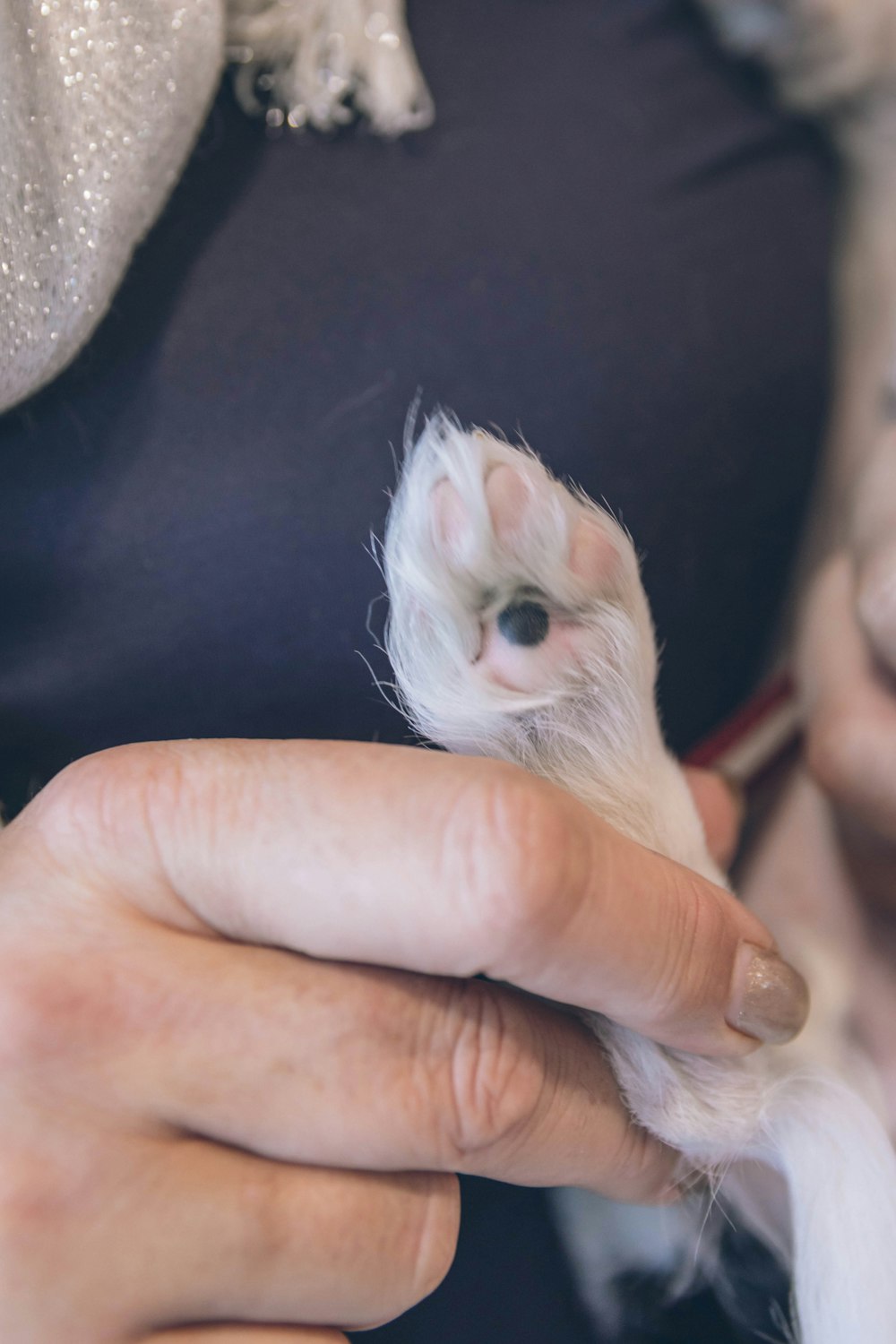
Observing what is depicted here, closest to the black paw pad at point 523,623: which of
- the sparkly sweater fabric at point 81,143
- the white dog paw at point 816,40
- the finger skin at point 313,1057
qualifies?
the finger skin at point 313,1057

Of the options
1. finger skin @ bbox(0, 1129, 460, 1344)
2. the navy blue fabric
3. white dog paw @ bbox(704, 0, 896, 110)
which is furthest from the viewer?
white dog paw @ bbox(704, 0, 896, 110)

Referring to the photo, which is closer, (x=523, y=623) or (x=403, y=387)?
(x=523, y=623)

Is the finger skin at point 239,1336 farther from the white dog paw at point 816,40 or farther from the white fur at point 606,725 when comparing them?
the white dog paw at point 816,40

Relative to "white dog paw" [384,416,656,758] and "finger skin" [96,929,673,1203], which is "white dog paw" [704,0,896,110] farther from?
"finger skin" [96,929,673,1203]

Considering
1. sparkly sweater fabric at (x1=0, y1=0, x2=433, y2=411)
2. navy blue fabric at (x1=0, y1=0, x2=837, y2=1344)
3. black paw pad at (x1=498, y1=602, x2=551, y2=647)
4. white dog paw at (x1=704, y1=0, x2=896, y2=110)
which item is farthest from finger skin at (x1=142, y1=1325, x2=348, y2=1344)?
white dog paw at (x1=704, y1=0, x2=896, y2=110)

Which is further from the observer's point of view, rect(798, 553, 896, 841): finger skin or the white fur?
rect(798, 553, 896, 841): finger skin

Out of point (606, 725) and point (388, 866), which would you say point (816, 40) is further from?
point (388, 866)

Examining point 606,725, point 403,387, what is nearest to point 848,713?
point 606,725
